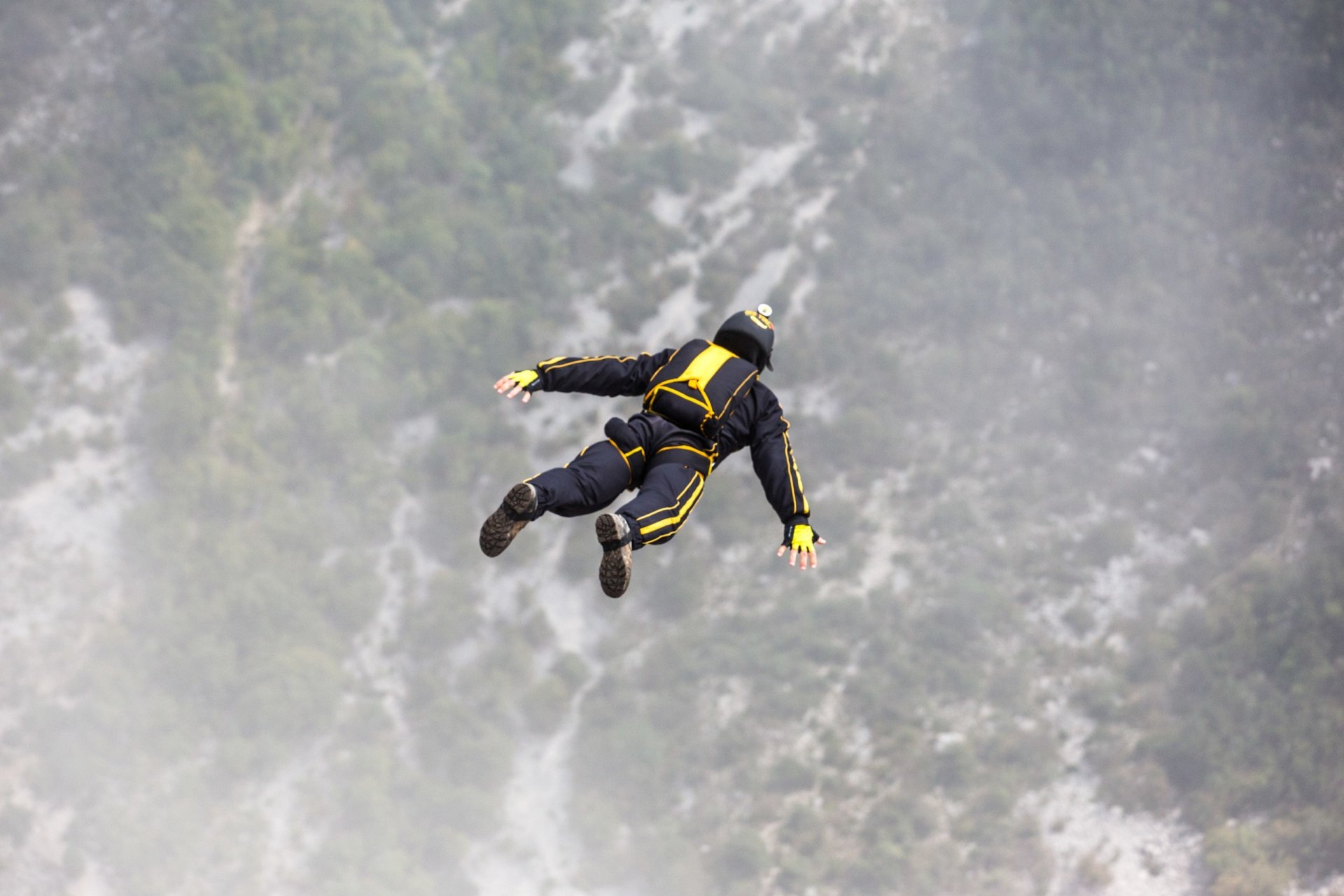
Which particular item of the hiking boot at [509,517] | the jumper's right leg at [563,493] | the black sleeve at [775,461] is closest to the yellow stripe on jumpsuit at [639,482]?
the jumper's right leg at [563,493]

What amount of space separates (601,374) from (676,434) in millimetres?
958

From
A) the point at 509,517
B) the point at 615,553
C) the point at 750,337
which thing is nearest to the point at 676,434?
the point at 750,337

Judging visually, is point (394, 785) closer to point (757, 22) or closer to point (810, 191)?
point (810, 191)

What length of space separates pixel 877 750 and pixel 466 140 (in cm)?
4087

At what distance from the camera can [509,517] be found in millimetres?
12836

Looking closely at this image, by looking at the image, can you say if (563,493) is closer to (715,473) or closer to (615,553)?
(615,553)

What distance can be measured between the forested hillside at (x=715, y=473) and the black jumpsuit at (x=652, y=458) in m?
48.9

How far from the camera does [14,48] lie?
74.5 metres

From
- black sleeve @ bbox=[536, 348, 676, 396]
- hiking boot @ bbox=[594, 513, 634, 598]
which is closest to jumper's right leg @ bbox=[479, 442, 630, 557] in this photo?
hiking boot @ bbox=[594, 513, 634, 598]

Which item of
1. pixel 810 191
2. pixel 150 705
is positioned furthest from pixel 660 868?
pixel 810 191

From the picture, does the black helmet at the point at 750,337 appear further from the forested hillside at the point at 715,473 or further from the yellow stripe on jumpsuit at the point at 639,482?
the forested hillside at the point at 715,473

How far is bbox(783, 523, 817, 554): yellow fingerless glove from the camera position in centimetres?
1356

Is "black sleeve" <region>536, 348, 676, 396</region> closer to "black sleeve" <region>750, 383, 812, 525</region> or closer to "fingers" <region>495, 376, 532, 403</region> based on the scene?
"fingers" <region>495, 376, 532, 403</region>

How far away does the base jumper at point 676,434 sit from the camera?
13.4 metres
